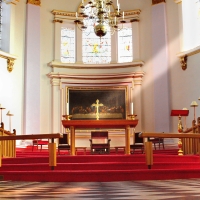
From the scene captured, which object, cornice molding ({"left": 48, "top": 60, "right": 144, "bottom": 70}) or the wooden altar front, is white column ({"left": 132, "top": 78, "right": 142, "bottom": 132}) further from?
the wooden altar front

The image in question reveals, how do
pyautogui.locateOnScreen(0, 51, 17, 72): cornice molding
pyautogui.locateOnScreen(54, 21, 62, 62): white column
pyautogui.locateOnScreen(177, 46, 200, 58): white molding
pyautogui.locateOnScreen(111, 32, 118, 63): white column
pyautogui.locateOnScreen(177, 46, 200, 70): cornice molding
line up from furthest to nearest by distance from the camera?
pyautogui.locateOnScreen(111, 32, 118, 63): white column
pyautogui.locateOnScreen(54, 21, 62, 62): white column
pyautogui.locateOnScreen(0, 51, 17, 72): cornice molding
pyautogui.locateOnScreen(177, 46, 200, 70): cornice molding
pyautogui.locateOnScreen(177, 46, 200, 58): white molding

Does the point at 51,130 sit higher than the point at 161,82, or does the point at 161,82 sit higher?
the point at 161,82

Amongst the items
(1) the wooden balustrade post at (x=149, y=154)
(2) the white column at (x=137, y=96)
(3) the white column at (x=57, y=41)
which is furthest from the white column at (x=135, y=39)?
(1) the wooden balustrade post at (x=149, y=154)

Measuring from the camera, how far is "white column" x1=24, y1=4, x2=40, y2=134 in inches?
543

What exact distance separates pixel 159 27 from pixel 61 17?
405 centimetres

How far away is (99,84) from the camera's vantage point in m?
14.7

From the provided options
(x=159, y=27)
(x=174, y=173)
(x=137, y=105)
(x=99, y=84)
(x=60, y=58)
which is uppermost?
(x=159, y=27)

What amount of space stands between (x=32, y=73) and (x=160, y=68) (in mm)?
5017

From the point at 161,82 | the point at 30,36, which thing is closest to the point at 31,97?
the point at 30,36

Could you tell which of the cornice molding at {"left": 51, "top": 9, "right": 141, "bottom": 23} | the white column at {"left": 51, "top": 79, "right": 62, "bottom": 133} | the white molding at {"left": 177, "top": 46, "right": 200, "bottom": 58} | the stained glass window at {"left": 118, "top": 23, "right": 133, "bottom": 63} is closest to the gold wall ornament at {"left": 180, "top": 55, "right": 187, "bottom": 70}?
the white molding at {"left": 177, "top": 46, "right": 200, "bottom": 58}

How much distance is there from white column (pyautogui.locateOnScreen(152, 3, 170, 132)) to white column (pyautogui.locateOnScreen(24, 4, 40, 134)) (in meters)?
4.61

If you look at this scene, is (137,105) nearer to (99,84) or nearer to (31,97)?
(99,84)

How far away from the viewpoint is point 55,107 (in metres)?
14.3

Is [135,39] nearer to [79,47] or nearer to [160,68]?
[160,68]
